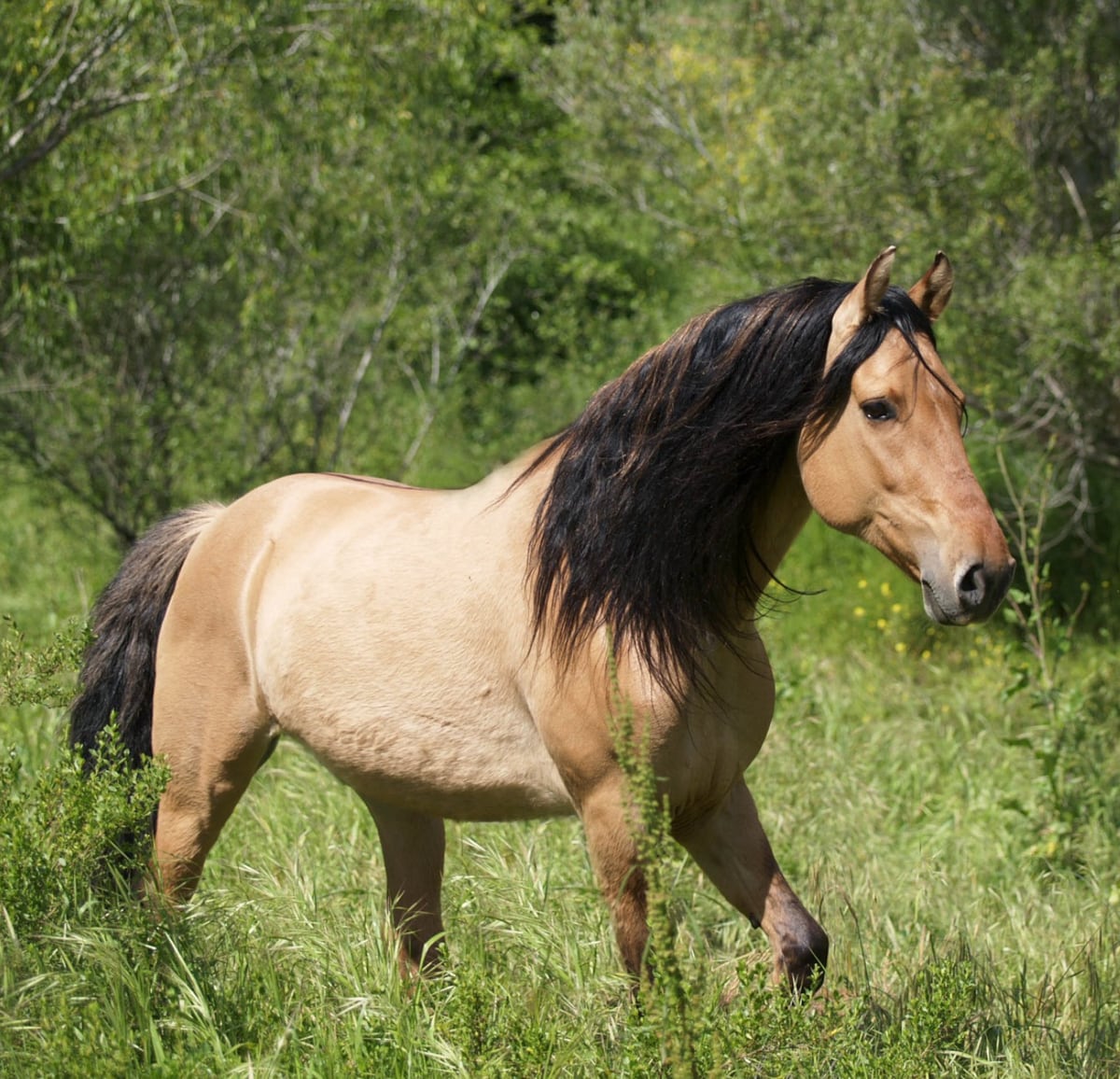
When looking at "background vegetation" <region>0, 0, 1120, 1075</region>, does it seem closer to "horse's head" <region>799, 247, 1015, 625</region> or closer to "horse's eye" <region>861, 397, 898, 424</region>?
"horse's head" <region>799, 247, 1015, 625</region>

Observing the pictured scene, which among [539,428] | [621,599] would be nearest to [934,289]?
[621,599]

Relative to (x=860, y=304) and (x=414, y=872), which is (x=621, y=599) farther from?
(x=414, y=872)

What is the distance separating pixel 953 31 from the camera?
7.79 metres

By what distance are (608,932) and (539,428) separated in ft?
25.9

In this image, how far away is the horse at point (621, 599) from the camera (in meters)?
2.95

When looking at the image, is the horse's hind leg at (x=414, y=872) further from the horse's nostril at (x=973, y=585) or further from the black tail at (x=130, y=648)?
the horse's nostril at (x=973, y=585)

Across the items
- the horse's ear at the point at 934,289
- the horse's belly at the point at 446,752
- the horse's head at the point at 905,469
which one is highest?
the horse's ear at the point at 934,289

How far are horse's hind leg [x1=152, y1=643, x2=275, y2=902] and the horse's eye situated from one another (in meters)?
2.09

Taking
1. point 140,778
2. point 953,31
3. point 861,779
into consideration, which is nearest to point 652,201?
point 953,31

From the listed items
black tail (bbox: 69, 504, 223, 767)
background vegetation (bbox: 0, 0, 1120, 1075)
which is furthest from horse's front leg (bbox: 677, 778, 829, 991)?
black tail (bbox: 69, 504, 223, 767)

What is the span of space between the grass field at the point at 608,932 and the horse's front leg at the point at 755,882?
0.60 feet

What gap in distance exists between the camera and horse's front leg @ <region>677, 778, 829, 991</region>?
3240mm

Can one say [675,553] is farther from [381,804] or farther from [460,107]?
[460,107]

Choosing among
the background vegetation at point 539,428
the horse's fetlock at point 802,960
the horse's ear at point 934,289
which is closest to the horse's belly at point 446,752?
the background vegetation at point 539,428
